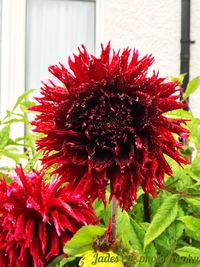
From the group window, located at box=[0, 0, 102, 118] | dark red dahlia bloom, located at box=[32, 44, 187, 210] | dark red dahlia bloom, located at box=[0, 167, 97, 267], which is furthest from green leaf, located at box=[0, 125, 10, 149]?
window, located at box=[0, 0, 102, 118]

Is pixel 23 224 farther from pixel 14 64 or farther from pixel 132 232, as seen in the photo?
pixel 14 64

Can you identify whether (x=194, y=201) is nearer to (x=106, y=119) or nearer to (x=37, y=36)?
(x=106, y=119)

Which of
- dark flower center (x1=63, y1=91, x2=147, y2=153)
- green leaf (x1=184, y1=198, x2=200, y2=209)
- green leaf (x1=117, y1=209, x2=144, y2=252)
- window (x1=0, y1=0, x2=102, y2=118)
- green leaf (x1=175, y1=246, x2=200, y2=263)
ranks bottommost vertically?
green leaf (x1=175, y1=246, x2=200, y2=263)

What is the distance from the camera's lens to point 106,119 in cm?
40

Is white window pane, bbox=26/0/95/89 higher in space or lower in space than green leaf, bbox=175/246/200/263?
higher

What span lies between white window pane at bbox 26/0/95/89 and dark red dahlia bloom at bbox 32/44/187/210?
2.70 metres

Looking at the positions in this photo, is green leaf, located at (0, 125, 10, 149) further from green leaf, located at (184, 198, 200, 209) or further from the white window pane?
the white window pane

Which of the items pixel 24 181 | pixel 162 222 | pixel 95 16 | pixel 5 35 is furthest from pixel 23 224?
pixel 95 16

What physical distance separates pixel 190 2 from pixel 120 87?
296cm

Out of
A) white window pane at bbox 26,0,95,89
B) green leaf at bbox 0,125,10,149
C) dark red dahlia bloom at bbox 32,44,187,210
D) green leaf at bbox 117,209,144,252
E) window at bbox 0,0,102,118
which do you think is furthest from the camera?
white window pane at bbox 26,0,95,89

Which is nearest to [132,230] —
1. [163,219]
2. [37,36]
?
[163,219]

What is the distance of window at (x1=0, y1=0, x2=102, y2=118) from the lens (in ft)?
9.84

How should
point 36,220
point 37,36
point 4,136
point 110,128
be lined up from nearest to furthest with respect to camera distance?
point 110,128 < point 36,220 < point 4,136 < point 37,36

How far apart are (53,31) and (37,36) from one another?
0.10 meters
